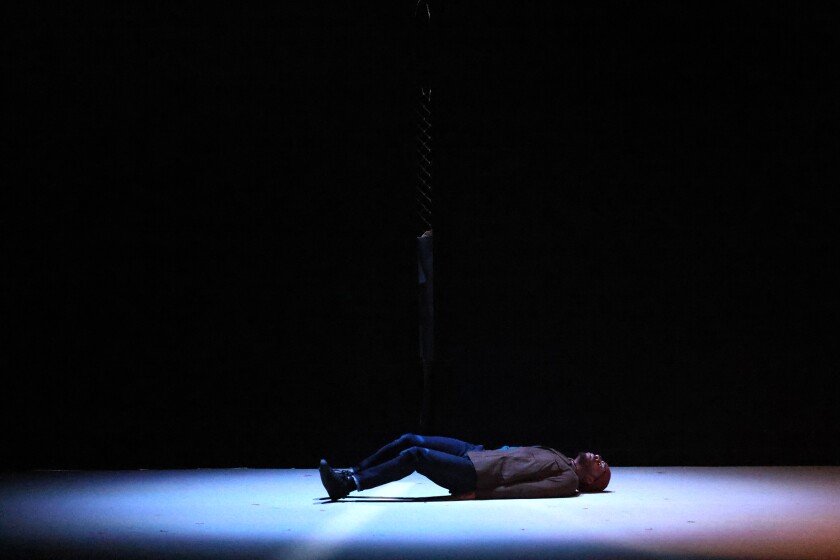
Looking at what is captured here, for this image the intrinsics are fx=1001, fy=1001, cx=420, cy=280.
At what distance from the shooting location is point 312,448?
6.57 meters

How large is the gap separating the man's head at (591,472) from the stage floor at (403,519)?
0.09m

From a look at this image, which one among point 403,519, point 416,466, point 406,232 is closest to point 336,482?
point 416,466

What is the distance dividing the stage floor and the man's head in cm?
9

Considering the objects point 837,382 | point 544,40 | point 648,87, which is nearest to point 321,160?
point 544,40

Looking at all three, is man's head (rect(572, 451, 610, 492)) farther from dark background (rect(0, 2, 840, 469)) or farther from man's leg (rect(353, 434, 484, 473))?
dark background (rect(0, 2, 840, 469))

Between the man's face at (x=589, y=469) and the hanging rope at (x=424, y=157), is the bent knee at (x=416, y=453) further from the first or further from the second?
the hanging rope at (x=424, y=157)

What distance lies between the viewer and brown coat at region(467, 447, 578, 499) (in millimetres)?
5090

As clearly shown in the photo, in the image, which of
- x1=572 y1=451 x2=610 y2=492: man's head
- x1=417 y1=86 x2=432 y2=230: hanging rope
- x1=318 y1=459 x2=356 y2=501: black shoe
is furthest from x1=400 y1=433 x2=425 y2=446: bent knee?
x1=417 y1=86 x2=432 y2=230: hanging rope

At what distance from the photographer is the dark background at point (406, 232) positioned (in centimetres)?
661

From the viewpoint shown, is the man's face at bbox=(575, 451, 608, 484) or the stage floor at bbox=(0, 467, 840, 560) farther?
the man's face at bbox=(575, 451, 608, 484)

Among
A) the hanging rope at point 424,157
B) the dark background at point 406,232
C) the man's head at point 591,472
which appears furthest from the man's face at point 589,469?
the hanging rope at point 424,157

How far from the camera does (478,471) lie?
5066 millimetres

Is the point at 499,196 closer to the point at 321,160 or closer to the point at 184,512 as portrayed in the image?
the point at 321,160

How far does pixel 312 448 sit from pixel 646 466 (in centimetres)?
220
